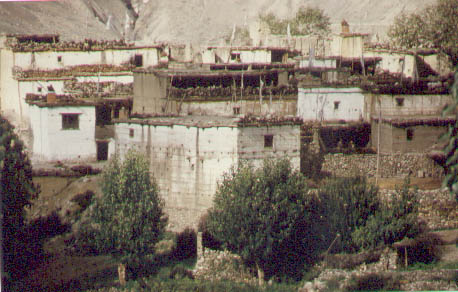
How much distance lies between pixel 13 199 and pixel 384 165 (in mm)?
8612

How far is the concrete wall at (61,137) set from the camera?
23.3 meters

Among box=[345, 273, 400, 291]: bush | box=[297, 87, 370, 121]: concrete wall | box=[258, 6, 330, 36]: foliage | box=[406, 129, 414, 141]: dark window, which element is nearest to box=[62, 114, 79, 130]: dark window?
box=[297, 87, 370, 121]: concrete wall

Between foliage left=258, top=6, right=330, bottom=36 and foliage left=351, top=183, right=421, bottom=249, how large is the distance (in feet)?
67.0

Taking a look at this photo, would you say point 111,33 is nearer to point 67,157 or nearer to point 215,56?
point 215,56

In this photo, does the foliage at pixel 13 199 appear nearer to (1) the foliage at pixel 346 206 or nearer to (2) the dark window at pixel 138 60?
(1) the foliage at pixel 346 206

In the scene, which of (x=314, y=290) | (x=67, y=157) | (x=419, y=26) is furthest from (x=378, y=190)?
(x=419, y=26)

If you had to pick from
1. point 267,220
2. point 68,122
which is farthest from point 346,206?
point 68,122

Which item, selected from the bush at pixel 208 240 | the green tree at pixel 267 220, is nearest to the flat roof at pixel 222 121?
the green tree at pixel 267 220

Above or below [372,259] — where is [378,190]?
above

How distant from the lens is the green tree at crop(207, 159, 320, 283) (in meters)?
19.1

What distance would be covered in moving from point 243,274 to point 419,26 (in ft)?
47.9

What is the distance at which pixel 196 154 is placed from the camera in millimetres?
20719

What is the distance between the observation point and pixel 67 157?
2312cm

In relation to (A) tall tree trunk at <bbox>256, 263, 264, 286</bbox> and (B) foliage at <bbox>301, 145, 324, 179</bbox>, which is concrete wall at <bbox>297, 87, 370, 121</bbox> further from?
(A) tall tree trunk at <bbox>256, 263, 264, 286</bbox>
